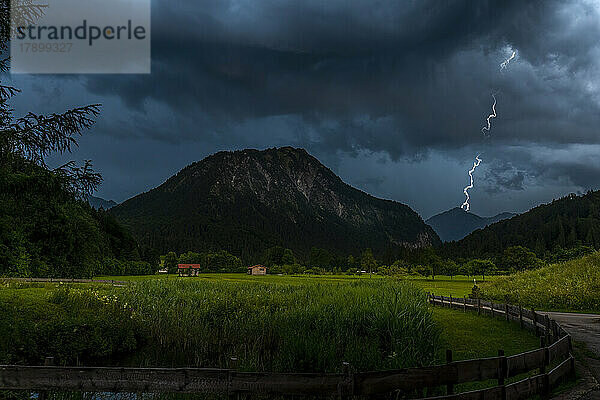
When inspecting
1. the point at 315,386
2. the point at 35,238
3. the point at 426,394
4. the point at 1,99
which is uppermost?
the point at 1,99

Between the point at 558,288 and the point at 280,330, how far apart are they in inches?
1166

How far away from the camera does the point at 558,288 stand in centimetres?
3641

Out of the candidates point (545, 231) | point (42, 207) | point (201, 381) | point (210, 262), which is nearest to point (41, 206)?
point (42, 207)

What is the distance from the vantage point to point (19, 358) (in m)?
17.5

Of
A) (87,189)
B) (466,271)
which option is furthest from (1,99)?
(466,271)

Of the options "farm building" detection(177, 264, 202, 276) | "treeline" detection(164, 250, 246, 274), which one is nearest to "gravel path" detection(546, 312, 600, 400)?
"farm building" detection(177, 264, 202, 276)

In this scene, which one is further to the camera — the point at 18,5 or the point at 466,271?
the point at 466,271

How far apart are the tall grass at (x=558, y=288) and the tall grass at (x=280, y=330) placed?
18.4m

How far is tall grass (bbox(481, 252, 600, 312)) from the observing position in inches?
1335

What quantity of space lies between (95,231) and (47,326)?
8040 millimetres

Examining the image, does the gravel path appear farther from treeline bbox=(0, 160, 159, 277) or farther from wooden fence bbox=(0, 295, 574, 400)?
Result: treeline bbox=(0, 160, 159, 277)

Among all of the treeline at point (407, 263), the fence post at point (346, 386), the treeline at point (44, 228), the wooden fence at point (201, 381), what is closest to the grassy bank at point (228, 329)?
the treeline at point (44, 228)

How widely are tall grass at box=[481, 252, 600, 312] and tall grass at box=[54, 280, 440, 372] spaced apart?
18.4 meters

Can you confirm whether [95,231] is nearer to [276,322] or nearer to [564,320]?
[276,322]
